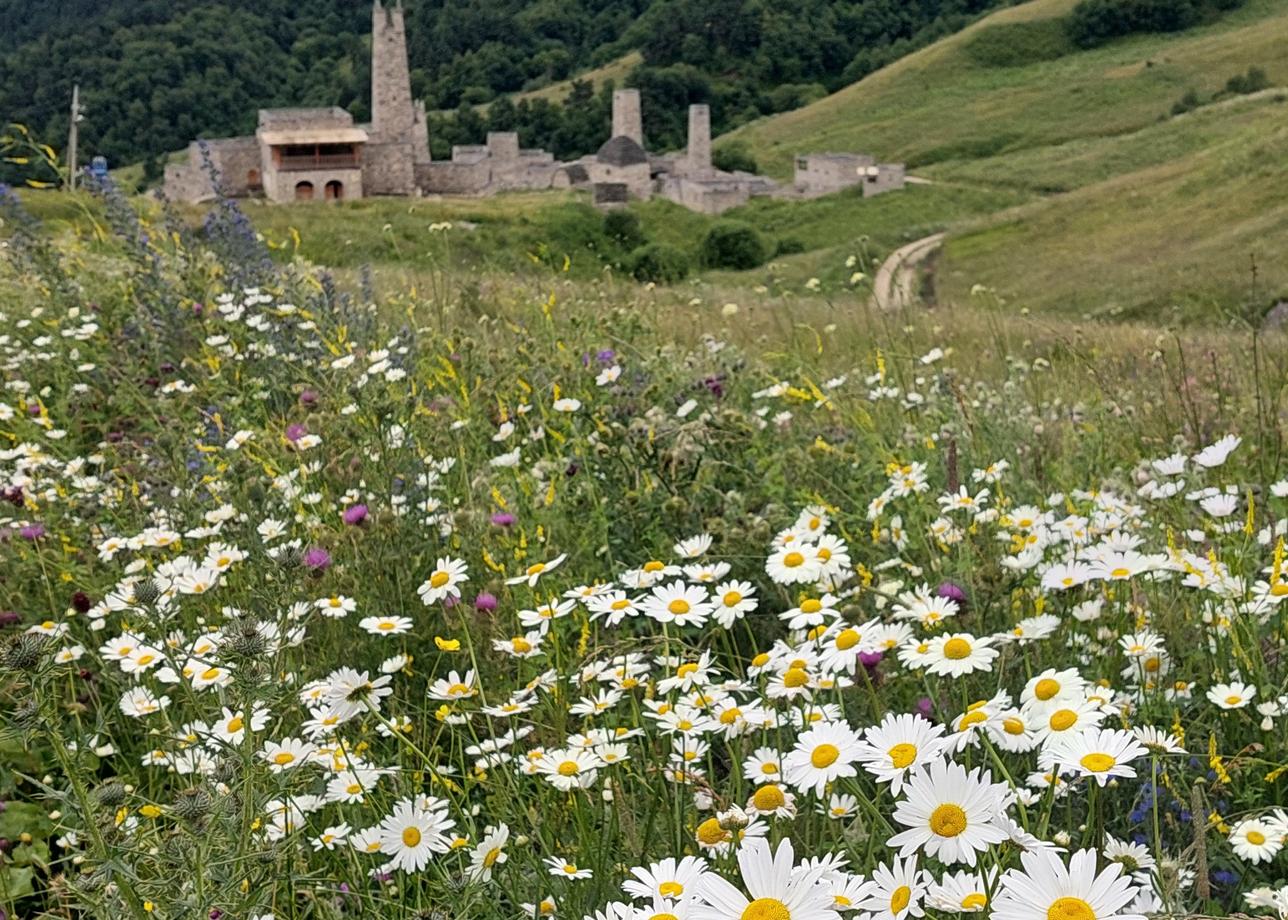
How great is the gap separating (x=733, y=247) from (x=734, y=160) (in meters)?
29.0

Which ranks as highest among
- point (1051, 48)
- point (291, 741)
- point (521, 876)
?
point (1051, 48)

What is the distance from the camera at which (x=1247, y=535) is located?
2.23m

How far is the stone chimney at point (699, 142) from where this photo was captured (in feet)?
208

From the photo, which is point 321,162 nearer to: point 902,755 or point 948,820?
point 902,755

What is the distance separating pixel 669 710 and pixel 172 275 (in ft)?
18.6

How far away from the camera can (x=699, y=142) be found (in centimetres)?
6431

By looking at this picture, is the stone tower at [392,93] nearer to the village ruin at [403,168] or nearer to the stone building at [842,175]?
the village ruin at [403,168]

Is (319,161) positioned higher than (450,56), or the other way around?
(450,56)

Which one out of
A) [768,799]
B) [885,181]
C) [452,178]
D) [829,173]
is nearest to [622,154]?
[452,178]

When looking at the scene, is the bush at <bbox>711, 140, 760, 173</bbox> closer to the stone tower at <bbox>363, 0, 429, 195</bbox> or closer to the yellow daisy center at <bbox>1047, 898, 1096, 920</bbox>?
the stone tower at <bbox>363, 0, 429, 195</bbox>

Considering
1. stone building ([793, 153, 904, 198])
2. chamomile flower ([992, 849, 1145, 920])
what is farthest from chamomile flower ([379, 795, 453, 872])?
stone building ([793, 153, 904, 198])

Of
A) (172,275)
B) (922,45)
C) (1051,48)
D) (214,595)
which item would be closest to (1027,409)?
(214,595)

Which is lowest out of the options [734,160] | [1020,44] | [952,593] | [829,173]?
[952,593]

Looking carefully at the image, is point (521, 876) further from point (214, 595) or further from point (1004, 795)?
point (214, 595)
